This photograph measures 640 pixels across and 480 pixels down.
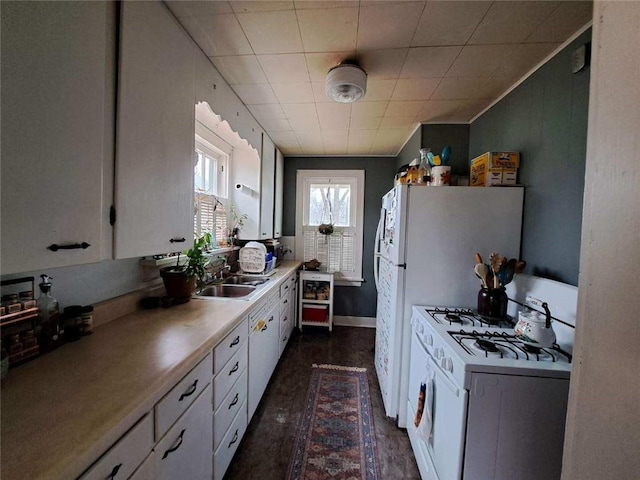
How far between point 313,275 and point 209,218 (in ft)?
4.90

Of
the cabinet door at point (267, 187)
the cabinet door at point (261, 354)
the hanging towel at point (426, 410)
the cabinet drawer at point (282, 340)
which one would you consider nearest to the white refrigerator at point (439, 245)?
the hanging towel at point (426, 410)

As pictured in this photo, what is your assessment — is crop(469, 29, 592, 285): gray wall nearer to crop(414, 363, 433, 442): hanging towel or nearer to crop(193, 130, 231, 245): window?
crop(414, 363, 433, 442): hanging towel

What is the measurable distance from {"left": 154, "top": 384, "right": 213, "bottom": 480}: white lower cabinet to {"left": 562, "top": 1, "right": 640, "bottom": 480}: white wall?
1.08 metres

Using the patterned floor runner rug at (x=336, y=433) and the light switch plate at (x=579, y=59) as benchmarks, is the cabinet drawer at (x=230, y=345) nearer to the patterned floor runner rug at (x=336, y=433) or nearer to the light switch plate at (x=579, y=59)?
the patterned floor runner rug at (x=336, y=433)

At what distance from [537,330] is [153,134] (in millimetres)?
1925

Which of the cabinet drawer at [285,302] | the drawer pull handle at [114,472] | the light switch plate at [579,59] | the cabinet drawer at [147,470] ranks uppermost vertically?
the light switch plate at [579,59]

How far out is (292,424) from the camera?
1.72m

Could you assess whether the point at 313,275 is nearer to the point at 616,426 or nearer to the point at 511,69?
the point at 511,69

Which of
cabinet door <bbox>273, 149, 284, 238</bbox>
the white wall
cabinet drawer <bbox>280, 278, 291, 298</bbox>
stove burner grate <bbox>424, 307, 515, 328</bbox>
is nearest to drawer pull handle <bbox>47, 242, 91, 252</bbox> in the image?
the white wall

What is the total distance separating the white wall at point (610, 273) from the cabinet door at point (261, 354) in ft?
4.98

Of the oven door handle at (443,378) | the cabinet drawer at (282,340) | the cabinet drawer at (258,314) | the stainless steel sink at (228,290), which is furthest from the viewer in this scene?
the cabinet drawer at (282,340)

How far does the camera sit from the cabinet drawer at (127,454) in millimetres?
575

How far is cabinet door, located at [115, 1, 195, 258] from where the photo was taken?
0.97 metres

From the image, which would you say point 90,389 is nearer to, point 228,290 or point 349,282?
point 228,290
